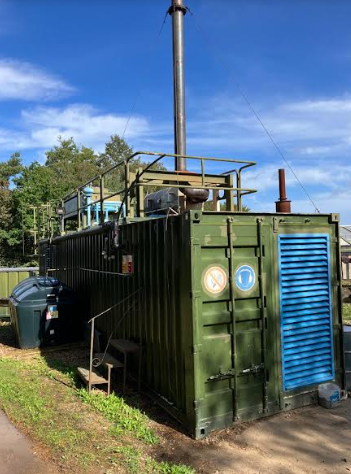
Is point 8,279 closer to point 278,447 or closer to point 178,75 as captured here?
point 178,75

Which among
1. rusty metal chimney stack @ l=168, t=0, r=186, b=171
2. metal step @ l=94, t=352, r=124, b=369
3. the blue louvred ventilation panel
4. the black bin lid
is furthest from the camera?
rusty metal chimney stack @ l=168, t=0, r=186, b=171

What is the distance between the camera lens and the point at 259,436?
15.6 feet

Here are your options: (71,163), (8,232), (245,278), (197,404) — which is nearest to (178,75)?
(245,278)

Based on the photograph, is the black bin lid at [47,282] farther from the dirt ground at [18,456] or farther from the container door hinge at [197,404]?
the container door hinge at [197,404]

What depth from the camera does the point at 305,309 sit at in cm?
569

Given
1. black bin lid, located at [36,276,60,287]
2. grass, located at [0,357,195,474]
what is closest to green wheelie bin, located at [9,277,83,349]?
black bin lid, located at [36,276,60,287]

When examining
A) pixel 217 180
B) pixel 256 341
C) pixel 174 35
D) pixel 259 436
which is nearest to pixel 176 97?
pixel 174 35

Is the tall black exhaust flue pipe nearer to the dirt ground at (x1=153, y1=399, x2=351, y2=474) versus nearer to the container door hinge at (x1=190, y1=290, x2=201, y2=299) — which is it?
the container door hinge at (x1=190, y1=290, x2=201, y2=299)

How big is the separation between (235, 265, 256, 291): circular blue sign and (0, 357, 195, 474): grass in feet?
7.01

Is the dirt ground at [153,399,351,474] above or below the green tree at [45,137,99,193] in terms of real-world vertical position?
below

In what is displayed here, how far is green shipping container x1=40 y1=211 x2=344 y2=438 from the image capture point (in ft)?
15.8

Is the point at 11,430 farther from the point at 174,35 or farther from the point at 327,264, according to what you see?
the point at 174,35

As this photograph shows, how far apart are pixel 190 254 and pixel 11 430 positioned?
3056mm

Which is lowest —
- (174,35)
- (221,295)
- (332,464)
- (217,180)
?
(332,464)
